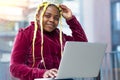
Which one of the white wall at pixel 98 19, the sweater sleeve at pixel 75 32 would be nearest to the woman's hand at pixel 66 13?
the sweater sleeve at pixel 75 32

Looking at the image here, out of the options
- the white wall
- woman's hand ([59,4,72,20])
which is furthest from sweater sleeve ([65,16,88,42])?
the white wall

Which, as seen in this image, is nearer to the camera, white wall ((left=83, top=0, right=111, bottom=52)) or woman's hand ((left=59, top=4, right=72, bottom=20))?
woman's hand ((left=59, top=4, right=72, bottom=20))

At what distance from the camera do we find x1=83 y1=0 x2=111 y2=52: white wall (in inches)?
83.6

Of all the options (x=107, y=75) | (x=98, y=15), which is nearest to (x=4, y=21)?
(x=98, y=15)

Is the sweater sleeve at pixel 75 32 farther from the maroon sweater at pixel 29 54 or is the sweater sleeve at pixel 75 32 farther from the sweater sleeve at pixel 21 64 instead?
the sweater sleeve at pixel 21 64

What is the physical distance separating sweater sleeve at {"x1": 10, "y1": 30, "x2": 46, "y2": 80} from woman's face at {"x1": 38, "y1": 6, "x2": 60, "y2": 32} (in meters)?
0.13

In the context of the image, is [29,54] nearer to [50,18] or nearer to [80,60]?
[50,18]

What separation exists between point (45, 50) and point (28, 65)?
116 millimetres

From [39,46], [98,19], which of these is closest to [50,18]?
[39,46]

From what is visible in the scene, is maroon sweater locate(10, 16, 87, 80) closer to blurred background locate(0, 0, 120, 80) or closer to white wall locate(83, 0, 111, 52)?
blurred background locate(0, 0, 120, 80)

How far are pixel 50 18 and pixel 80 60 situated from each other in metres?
0.34

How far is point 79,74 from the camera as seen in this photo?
1130 millimetres

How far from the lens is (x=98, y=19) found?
84.1 inches

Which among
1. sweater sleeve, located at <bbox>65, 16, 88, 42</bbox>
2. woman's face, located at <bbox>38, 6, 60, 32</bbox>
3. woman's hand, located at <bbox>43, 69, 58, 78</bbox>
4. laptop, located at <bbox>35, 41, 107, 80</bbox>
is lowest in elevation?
woman's hand, located at <bbox>43, 69, 58, 78</bbox>
